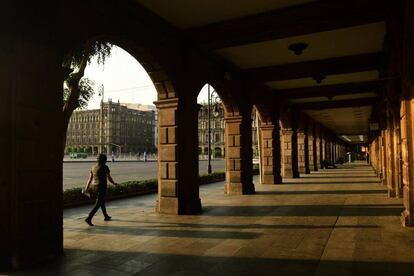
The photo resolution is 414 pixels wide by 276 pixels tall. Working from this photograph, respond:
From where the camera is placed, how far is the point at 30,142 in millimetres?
4828

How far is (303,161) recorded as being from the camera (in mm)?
23016

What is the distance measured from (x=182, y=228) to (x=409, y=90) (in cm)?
487

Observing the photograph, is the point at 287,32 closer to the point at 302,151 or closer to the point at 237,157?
the point at 237,157

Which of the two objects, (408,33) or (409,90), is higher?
(408,33)

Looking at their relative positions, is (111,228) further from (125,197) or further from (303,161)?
(303,161)

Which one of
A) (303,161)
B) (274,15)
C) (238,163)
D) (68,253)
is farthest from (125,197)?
(303,161)

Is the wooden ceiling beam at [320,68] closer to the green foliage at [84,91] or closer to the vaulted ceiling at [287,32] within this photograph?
the vaulted ceiling at [287,32]

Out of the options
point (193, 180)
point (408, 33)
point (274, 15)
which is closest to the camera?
point (408, 33)

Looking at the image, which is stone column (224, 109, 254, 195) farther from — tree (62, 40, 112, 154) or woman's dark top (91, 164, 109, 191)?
woman's dark top (91, 164, 109, 191)

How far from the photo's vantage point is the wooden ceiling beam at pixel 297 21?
6.86 metres

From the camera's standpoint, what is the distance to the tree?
7.62 metres

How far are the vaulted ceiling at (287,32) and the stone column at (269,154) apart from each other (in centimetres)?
370

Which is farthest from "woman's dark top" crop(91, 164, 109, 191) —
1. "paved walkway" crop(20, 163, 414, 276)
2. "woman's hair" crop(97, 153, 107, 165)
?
"paved walkway" crop(20, 163, 414, 276)

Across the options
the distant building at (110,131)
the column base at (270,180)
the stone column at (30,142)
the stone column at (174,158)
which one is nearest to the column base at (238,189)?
the stone column at (174,158)
